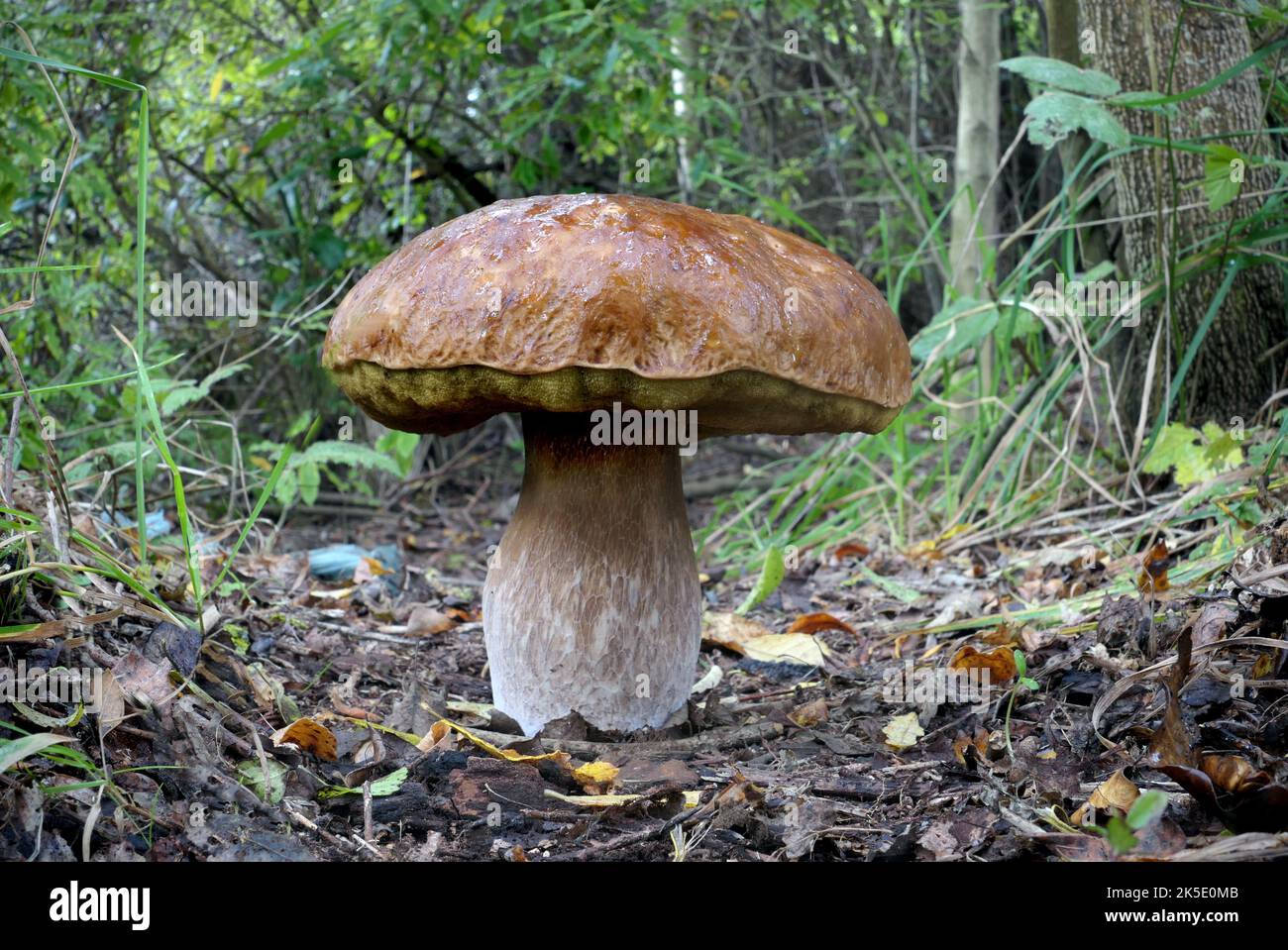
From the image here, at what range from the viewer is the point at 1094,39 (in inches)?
127

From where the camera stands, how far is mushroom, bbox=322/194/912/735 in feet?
5.88

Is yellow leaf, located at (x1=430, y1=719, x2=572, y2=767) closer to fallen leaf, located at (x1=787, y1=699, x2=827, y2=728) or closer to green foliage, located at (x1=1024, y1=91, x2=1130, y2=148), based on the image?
fallen leaf, located at (x1=787, y1=699, x2=827, y2=728)

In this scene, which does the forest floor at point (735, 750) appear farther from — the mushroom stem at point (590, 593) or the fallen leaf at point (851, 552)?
the fallen leaf at point (851, 552)

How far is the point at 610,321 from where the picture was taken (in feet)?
5.79

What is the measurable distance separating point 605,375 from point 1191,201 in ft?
8.06

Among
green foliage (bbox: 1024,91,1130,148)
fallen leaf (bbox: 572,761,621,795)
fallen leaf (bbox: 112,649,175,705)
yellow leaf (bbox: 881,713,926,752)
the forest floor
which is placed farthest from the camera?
green foliage (bbox: 1024,91,1130,148)

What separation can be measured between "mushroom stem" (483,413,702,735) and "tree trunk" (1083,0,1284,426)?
191 centimetres

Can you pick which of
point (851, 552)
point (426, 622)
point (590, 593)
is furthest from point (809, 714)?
point (851, 552)

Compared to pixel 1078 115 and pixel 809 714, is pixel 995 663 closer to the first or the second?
pixel 809 714

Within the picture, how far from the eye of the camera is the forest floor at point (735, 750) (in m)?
1.48

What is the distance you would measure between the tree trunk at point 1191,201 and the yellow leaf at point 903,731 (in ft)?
5.57

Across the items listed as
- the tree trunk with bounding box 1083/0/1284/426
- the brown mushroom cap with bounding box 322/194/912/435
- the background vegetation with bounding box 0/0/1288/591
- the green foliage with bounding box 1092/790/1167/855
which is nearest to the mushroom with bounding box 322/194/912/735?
the brown mushroom cap with bounding box 322/194/912/435

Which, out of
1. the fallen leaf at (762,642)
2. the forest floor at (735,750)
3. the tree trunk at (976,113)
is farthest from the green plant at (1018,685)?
the tree trunk at (976,113)

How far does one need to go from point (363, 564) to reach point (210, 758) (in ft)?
7.42
